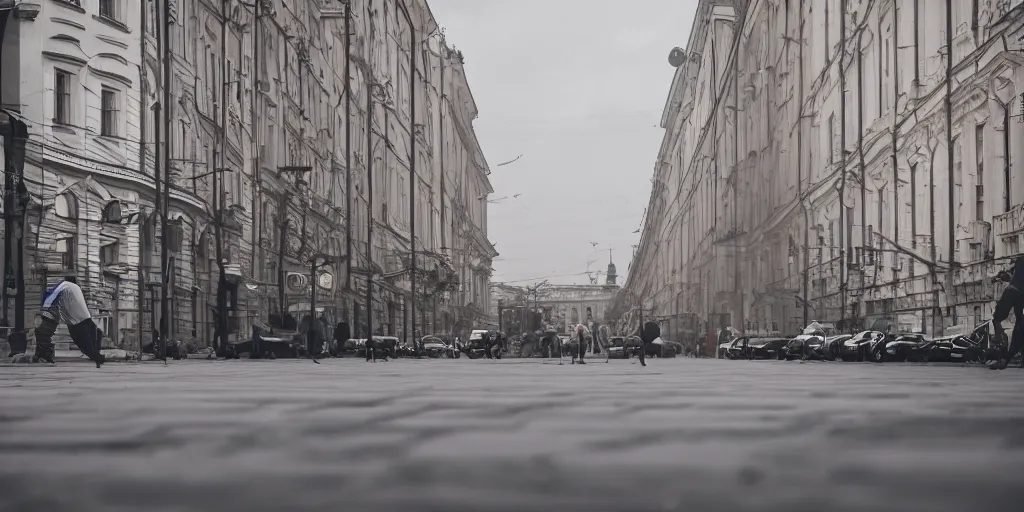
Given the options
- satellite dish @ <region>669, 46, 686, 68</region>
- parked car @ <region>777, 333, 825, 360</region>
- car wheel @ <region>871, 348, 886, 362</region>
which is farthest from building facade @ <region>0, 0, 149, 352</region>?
satellite dish @ <region>669, 46, 686, 68</region>

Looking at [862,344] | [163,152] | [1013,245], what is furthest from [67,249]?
[1013,245]

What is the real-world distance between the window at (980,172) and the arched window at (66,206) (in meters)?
18.7

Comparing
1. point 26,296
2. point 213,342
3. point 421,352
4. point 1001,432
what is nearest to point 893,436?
point 1001,432

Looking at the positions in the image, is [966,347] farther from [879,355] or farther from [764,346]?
[764,346]

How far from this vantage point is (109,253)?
2702cm

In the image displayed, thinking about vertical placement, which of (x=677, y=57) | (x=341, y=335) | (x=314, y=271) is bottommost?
(x=341, y=335)

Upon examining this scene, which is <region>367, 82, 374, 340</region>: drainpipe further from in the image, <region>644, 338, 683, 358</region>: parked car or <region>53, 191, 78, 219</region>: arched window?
<region>53, 191, 78, 219</region>: arched window

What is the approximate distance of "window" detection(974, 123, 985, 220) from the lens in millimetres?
27141

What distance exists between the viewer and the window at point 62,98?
2528cm

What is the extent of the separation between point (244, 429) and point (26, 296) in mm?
18652

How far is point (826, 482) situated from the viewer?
4312mm

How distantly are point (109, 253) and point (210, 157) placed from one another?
5.23m

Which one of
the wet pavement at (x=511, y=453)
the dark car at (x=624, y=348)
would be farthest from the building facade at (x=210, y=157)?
the wet pavement at (x=511, y=453)

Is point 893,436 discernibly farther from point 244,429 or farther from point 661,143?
point 661,143
